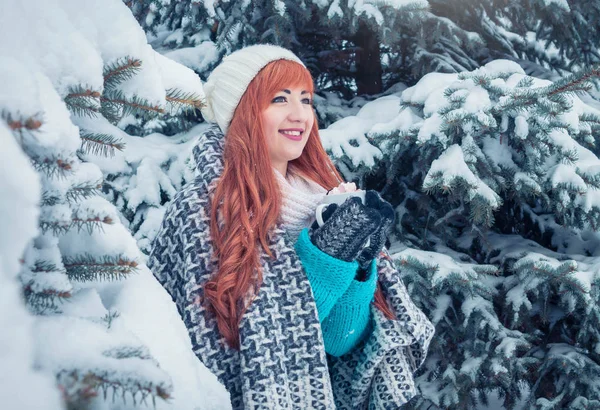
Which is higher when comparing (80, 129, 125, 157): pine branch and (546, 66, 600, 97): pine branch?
(80, 129, 125, 157): pine branch

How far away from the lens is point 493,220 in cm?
296

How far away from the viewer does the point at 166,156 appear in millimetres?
3449

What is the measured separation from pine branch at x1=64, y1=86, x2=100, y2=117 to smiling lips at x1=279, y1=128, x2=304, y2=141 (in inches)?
54.0

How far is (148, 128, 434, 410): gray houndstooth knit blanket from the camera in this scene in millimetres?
1845

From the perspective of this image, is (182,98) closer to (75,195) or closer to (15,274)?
(75,195)

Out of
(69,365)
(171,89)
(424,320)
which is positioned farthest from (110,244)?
(424,320)

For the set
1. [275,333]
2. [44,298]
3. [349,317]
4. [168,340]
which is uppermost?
[44,298]

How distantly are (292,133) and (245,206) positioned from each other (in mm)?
429

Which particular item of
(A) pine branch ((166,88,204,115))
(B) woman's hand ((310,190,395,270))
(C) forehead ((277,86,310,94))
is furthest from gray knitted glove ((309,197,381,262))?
(A) pine branch ((166,88,204,115))

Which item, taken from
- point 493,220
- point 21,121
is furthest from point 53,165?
point 493,220

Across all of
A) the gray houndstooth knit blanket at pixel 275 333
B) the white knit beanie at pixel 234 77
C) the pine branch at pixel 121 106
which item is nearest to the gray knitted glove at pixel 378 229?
the gray houndstooth knit blanket at pixel 275 333

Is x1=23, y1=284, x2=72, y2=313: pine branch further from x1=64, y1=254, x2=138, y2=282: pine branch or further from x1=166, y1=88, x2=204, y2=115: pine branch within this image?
x1=166, y1=88, x2=204, y2=115: pine branch

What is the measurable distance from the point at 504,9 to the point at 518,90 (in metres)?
1.44

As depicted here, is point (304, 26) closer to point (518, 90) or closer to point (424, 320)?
point (518, 90)
